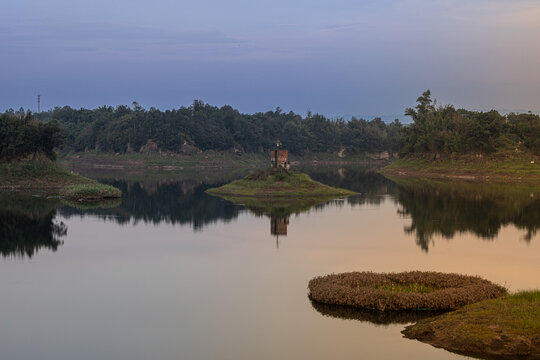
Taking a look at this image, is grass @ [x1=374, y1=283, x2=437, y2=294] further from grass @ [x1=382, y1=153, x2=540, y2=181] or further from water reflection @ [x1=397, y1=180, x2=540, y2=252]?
grass @ [x1=382, y1=153, x2=540, y2=181]

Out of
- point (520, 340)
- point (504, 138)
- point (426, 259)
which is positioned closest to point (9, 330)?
point (520, 340)

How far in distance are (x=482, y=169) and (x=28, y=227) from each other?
104 m

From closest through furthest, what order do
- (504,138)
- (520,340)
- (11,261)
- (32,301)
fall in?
1. (520,340)
2. (32,301)
3. (11,261)
4. (504,138)

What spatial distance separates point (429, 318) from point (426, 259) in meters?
17.8

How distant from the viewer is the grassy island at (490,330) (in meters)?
25.8

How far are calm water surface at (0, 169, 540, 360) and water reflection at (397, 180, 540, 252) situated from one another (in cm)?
29

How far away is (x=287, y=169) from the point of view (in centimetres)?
9944

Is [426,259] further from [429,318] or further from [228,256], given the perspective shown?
[429,318]

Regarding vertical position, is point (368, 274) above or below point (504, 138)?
below

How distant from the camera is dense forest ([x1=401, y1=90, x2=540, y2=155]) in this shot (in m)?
143

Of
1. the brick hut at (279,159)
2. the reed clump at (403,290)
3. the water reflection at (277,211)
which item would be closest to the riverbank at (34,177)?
the water reflection at (277,211)

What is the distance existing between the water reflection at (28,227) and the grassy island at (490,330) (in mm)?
32893

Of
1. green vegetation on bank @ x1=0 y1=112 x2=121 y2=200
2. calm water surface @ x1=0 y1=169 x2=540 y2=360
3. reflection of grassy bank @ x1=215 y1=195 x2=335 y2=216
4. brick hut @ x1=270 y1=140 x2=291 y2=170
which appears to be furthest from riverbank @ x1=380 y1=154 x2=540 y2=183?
green vegetation on bank @ x1=0 y1=112 x2=121 y2=200

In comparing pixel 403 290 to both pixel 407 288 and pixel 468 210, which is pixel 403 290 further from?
pixel 468 210
